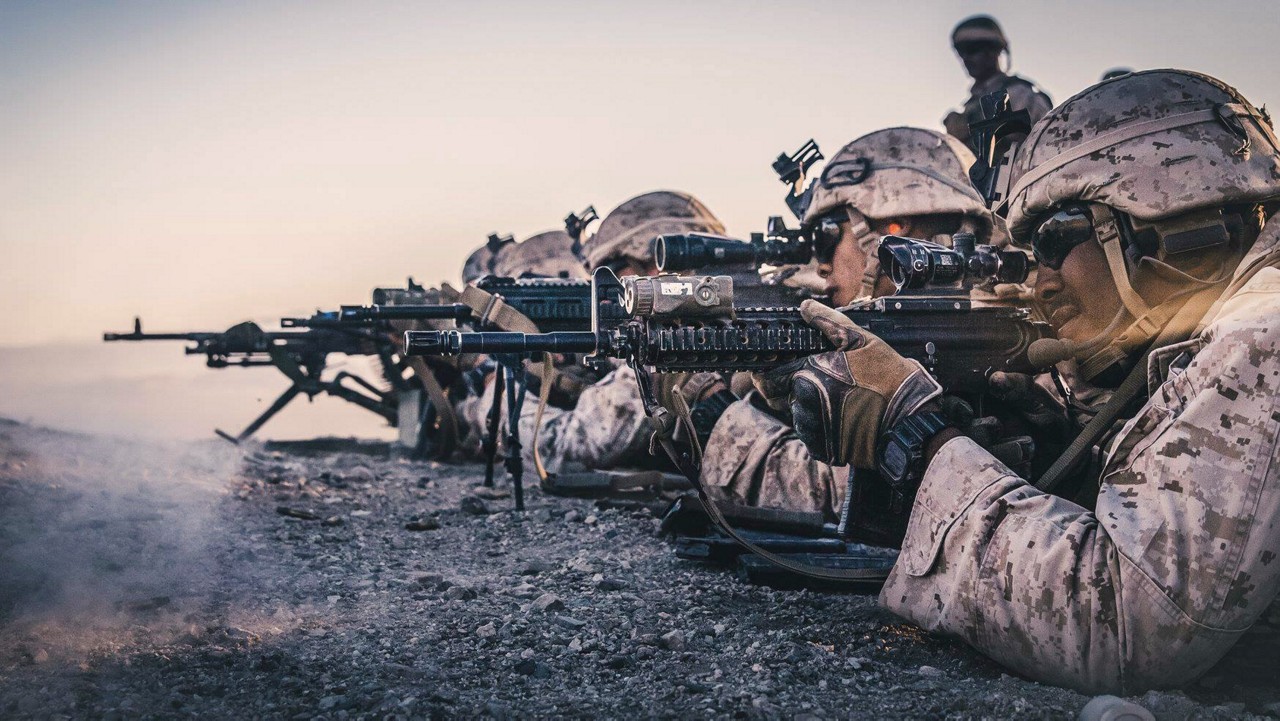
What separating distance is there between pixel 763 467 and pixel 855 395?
5.58 ft

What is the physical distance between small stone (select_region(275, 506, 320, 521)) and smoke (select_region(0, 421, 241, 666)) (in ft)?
1.12

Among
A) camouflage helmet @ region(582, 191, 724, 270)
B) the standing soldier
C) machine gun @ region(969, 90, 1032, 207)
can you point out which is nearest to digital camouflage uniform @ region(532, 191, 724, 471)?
camouflage helmet @ region(582, 191, 724, 270)

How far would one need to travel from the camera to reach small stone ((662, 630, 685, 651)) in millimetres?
3107

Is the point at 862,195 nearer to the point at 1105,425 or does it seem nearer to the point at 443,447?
the point at 1105,425

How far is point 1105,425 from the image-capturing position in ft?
10.4

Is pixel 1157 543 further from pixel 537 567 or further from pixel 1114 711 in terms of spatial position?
pixel 537 567

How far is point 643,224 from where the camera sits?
780 centimetres

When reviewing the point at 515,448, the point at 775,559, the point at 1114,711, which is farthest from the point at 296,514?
the point at 1114,711

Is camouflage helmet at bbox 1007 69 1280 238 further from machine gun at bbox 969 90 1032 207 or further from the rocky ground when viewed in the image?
the rocky ground

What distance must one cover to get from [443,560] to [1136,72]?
347cm

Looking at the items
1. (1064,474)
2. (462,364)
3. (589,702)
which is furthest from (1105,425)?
(462,364)

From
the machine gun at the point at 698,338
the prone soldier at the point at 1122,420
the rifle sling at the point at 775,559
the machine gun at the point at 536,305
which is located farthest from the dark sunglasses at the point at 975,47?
the rifle sling at the point at 775,559

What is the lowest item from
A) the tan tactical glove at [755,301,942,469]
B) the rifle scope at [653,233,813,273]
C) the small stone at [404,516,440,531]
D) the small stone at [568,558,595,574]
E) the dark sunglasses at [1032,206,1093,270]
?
the small stone at [404,516,440,531]

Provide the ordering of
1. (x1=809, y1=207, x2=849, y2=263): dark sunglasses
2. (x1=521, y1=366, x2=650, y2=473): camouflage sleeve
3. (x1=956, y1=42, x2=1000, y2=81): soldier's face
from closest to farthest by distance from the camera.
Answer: (x1=809, y1=207, x2=849, y2=263): dark sunglasses
(x1=521, y1=366, x2=650, y2=473): camouflage sleeve
(x1=956, y1=42, x2=1000, y2=81): soldier's face
